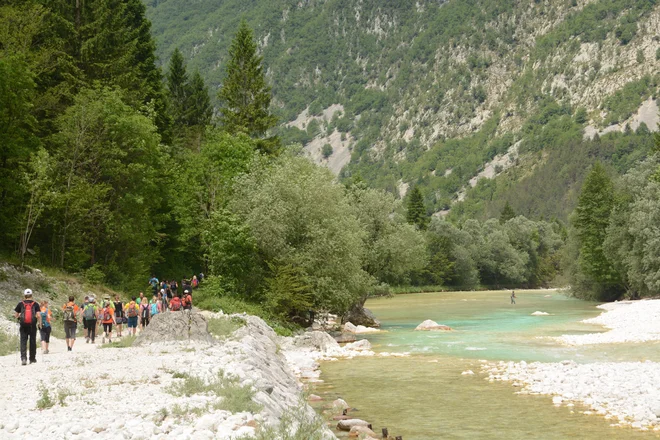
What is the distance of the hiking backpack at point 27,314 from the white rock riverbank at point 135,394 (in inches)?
55.5

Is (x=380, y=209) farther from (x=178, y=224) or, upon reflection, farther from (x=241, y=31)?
(x=241, y=31)

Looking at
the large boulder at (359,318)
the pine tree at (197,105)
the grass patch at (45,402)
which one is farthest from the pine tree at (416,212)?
the grass patch at (45,402)

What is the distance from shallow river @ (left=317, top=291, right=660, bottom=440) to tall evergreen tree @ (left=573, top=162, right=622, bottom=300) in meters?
33.3

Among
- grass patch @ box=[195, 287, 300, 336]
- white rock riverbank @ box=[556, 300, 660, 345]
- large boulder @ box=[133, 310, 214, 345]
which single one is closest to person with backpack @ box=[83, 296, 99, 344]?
large boulder @ box=[133, 310, 214, 345]

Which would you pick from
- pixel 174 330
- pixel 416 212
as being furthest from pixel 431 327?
pixel 416 212

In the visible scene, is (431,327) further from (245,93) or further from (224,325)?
(245,93)

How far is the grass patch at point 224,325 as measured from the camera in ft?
99.3

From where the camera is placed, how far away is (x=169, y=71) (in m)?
86.3

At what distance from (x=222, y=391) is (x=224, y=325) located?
17.1 meters

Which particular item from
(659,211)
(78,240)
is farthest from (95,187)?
(659,211)

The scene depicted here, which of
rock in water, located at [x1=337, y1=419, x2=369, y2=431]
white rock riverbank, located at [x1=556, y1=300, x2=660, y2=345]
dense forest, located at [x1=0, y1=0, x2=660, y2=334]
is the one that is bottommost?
white rock riverbank, located at [x1=556, y1=300, x2=660, y2=345]

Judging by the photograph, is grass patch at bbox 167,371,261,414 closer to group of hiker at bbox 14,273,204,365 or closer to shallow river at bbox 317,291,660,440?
shallow river at bbox 317,291,660,440

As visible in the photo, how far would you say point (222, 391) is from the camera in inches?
614

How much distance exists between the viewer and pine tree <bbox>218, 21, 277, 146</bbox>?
73.2 m
